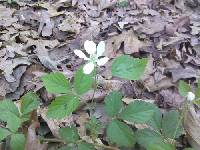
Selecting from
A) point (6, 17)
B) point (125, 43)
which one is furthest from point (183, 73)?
point (6, 17)

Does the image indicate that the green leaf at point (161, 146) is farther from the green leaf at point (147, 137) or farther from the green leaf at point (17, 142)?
the green leaf at point (17, 142)

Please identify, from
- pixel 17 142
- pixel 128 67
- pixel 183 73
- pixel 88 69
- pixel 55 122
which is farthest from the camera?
pixel 183 73

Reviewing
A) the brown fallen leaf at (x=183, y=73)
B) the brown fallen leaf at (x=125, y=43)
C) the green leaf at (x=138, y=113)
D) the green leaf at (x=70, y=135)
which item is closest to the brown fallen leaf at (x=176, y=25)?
the brown fallen leaf at (x=125, y=43)

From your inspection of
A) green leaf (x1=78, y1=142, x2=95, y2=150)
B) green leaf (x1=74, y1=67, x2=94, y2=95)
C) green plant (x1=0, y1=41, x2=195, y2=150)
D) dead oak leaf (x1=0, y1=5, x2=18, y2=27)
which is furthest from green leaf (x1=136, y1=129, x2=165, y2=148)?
dead oak leaf (x1=0, y1=5, x2=18, y2=27)

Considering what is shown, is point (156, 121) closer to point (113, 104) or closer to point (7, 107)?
point (113, 104)

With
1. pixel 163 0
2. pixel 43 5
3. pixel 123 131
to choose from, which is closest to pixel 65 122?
pixel 123 131
